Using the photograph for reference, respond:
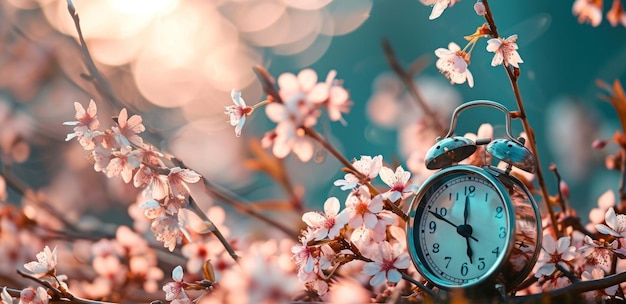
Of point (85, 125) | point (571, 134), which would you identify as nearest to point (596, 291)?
point (85, 125)

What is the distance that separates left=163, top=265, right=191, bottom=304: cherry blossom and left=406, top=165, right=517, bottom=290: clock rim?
0.28 metres

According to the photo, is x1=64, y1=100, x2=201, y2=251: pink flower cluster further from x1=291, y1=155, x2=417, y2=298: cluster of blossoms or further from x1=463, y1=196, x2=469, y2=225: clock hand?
x1=463, y1=196, x2=469, y2=225: clock hand

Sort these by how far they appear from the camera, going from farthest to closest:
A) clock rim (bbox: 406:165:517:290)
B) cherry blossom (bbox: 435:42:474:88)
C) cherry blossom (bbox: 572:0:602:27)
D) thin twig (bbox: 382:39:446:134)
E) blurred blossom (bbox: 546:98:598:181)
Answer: blurred blossom (bbox: 546:98:598:181) < thin twig (bbox: 382:39:446:134) < cherry blossom (bbox: 572:0:602:27) < cherry blossom (bbox: 435:42:474:88) < clock rim (bbox: 406:165:517:290)

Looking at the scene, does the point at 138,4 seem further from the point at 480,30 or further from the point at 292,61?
the point at 480,30

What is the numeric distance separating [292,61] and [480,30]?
158 cm

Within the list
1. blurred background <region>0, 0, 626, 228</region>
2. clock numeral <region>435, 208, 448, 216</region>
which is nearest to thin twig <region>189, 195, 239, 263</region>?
clock numeral <region>435, 208, 448, 216</region>

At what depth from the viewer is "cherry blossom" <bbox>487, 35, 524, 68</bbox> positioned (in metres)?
0.74

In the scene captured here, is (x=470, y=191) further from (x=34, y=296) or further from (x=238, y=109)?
(x=34, y=296)

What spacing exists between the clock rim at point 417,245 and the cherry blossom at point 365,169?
0.05m

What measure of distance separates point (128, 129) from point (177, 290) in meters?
0.21

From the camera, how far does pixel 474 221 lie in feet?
2.32

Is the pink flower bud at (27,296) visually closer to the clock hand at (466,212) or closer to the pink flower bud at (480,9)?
the clock hand at (466,212)

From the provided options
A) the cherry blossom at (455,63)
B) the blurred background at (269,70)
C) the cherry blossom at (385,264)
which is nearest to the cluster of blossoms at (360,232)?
the cherry blossom at (385,264)

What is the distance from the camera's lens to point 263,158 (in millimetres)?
1090
